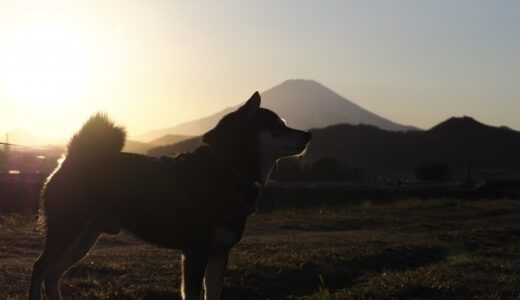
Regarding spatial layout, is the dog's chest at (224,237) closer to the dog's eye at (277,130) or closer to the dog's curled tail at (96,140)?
the dog's eye at (277,130)

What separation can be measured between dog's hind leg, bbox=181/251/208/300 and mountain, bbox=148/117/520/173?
294 feet

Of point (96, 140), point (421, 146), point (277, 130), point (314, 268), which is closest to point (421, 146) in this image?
point (421, 146)

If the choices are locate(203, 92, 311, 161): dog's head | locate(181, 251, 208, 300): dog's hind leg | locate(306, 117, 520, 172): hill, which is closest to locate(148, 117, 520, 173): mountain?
locate(306, 117, 520, 172): hill

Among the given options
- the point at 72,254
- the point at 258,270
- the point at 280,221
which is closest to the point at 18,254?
the point at 258,270

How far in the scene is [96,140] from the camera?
21.7 ft

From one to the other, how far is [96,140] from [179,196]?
49.1 inches

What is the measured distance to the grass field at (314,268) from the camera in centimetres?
765

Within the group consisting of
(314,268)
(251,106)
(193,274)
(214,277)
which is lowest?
(314,268)

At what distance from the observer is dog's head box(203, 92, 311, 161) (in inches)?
237

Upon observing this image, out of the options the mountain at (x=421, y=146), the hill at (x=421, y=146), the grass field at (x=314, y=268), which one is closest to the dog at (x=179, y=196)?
the grass field at (x=314, y=268)

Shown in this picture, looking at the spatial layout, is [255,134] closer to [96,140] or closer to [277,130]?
[277,130]

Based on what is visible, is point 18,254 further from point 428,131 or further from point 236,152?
point 428,131

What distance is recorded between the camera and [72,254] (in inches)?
253

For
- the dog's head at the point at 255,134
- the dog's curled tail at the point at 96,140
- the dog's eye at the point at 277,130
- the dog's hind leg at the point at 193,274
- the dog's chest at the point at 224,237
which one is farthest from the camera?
the dog's curled tail at the point at 96,140
